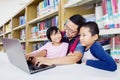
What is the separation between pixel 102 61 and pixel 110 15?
0.58 m

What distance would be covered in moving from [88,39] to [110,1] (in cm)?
53

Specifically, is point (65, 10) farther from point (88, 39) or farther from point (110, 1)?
point (88, 39)


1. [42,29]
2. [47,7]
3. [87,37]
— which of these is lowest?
[87,37]

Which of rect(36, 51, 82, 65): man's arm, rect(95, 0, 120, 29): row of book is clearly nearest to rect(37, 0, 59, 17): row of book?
rect(95, 0, 120, 29): row of book

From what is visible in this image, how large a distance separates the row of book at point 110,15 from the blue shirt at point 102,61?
438 mm

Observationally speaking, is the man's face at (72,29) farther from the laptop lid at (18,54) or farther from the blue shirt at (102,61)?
the laptop lid at (18,54)

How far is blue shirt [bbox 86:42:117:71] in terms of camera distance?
31.3 inches

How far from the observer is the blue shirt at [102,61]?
0.79 metres

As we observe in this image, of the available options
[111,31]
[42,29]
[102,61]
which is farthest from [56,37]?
[42,29]

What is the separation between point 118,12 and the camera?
50.6 inches

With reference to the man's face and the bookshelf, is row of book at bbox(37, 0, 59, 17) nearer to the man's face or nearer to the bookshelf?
the bookshelf

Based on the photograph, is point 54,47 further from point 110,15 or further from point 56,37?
point 110,15

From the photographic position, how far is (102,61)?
86 centimetres

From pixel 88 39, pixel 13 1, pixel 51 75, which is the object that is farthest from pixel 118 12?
pixel 13 1
